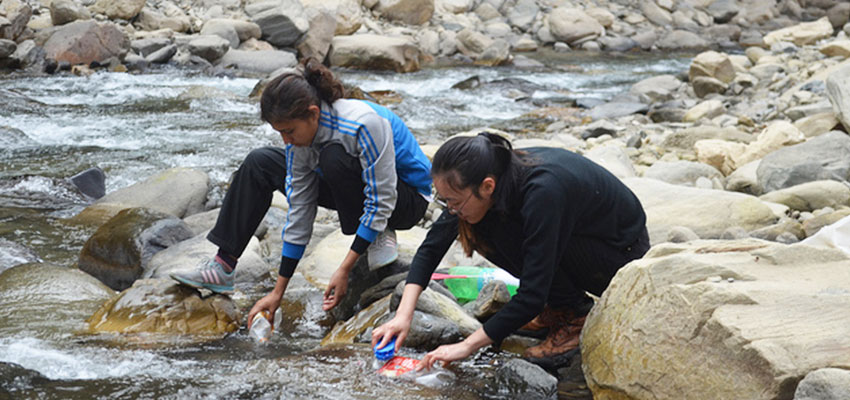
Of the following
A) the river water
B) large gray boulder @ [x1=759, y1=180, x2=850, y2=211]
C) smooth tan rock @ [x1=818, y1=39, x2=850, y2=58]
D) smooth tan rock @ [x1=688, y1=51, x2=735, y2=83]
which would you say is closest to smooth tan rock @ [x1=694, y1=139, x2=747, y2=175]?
large gray boulder @ [x1=759, y1=180, x2=850, y2=211]

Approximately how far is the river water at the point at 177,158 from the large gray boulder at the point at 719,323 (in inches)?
17.0

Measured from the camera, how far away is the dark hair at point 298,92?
3037 mm

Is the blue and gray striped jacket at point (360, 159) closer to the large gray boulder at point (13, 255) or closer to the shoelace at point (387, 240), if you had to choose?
the shoelace at point (387, 240)

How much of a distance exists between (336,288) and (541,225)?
43.2 inches

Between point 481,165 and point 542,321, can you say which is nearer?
point 481,165

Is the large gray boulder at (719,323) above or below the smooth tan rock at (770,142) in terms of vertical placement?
above

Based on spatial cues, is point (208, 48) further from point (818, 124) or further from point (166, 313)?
point (166, 313)

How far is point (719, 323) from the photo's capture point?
2287 millimetres

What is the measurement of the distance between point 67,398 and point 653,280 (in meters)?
1.95

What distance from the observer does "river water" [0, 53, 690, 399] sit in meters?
2.79

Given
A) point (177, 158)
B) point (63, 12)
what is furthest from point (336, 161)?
point (63, 12)

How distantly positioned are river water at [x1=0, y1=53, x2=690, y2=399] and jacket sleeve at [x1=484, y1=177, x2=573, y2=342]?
0.29 metres

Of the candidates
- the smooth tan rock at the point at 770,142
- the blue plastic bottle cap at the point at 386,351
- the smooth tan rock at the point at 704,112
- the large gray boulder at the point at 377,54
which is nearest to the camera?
the blue plastic bottle cap at the point at 386,351

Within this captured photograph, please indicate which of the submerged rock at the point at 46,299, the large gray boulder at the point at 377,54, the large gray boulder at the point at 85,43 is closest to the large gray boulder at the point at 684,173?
the submerged rock at the point at 46,299
